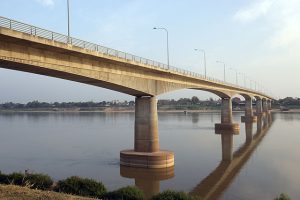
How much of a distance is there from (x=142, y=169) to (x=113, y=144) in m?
18.4

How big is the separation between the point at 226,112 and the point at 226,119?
164 centimetres

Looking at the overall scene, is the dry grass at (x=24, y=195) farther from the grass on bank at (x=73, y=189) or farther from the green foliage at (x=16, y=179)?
the green foliage at (x=16, y=179)

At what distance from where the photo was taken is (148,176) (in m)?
30.4

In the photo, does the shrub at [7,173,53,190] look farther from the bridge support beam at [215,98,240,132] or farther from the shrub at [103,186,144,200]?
the bridge support beam at [215,98,240,132]

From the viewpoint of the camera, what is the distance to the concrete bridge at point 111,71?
21328mm

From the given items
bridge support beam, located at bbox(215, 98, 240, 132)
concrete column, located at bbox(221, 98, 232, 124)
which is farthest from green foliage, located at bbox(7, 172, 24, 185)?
concrete column, located at bbox(221, 98, 232, 124)

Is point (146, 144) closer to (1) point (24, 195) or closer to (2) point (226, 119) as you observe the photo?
(1) point (24, 195)

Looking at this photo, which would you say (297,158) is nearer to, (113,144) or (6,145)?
(113,144)

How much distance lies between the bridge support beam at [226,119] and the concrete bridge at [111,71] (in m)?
24.5

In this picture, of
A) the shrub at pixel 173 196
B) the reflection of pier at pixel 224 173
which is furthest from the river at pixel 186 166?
the shrub at pixel 173 196

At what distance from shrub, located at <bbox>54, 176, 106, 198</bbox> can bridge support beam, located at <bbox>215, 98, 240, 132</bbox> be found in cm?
5656

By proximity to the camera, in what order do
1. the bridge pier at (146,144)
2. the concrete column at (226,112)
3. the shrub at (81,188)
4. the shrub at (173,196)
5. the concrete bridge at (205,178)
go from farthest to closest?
1. the concrete column at (226,112)
2. the bridge pier at (146,144)
3. the concrete bridge at (205,178)
4. the shrub at (81,188)
5. the shrub at (173,196)

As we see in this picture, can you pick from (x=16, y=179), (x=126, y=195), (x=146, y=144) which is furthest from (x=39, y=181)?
(x=146, y=144)

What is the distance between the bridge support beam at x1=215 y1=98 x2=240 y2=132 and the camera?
2872 inches
